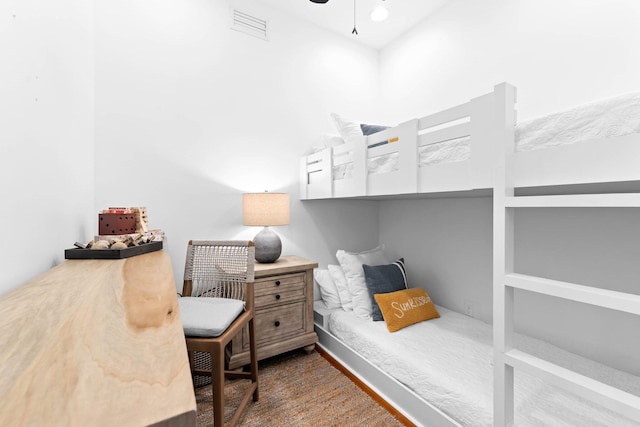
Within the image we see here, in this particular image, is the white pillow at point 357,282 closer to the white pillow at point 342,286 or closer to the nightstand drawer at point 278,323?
the white pillow at point 342,286

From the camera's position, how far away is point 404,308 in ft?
6.89

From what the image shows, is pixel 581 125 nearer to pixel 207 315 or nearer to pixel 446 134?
pixel 446 134

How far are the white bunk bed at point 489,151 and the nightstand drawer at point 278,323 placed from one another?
96cm

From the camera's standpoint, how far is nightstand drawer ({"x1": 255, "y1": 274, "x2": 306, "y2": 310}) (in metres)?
2.04

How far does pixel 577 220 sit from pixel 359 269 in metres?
1.46

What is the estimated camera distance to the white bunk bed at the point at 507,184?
0.96 metres

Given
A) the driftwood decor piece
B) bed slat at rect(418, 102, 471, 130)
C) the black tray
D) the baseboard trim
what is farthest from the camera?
the baseboard trim

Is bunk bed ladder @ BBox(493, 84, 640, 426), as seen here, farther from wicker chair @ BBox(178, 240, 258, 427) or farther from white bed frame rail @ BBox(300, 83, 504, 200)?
wicker chair @ BBox(178, 240, 258, 427)

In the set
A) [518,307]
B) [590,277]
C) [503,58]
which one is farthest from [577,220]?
[503,58]

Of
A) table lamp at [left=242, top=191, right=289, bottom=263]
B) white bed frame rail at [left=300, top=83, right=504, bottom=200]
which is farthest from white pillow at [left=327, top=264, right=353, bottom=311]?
white bed frame rail at [left=300, top=83, right=504, bottom=200]

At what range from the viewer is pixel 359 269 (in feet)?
7.95

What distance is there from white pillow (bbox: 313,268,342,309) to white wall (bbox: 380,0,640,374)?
0.84 meters

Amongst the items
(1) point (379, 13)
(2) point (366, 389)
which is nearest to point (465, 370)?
(2) point (366, 389)

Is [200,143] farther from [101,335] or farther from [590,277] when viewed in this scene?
[590,277]
